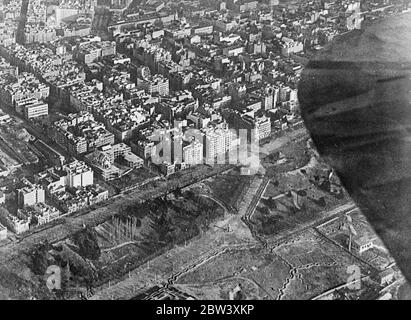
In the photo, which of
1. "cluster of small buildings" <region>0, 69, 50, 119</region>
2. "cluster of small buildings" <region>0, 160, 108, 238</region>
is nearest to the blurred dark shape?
"cluster of small buildings" <region>0, 160, 108, 238</region>

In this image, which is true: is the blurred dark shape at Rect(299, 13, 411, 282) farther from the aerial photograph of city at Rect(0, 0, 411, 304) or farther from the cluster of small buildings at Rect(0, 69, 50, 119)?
the cluster of small buildings at Rect(0, 69, 50, 119)

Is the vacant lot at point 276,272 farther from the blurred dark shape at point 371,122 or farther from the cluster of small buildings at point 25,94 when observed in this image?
the cluster of small buildings at point 25,94

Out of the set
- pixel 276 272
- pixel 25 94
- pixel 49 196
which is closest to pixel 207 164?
pixel 49 196

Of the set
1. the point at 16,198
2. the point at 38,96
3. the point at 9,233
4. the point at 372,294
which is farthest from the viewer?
the point at 38,96

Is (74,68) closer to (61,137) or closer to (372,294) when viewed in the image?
(61,137)

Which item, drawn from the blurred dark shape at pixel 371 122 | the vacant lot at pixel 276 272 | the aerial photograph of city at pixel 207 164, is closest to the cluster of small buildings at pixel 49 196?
the aerial photograph of city at pixel 207 164
